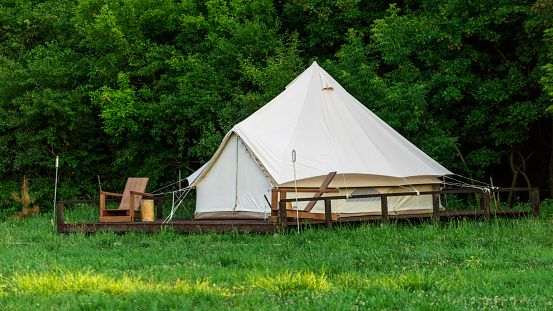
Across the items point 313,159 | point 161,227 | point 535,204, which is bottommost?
point 161,227

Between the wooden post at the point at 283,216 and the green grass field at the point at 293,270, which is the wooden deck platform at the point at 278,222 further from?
the green grass field at the point at 293,270

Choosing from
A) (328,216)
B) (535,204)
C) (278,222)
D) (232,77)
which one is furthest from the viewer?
(232,77)

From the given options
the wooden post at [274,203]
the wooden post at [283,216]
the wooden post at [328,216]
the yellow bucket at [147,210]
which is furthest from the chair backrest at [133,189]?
the wooden post at [328,216]

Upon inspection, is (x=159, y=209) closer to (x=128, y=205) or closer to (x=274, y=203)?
Result: (x=128, y=205)

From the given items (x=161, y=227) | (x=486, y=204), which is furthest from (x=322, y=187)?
(x=486, y=204)

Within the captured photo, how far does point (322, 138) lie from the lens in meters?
13.9

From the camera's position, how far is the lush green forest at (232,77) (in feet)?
58.0

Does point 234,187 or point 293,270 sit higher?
point 234,187

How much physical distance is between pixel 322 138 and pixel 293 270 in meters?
6.90

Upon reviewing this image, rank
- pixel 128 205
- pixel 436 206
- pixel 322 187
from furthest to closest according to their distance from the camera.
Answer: pixel 128 205
pixel 436 206
pixel 322 187

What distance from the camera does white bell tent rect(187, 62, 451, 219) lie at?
13.2m

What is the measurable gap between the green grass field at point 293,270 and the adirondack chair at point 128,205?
974 mm

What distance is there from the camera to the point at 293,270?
23.6ft

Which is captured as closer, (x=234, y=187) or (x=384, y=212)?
(x=384, y=212)
